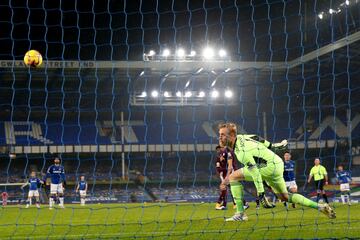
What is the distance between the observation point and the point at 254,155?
9.12m

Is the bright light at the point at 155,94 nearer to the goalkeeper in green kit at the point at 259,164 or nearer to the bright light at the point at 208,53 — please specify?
the bright light at the point at 208,53

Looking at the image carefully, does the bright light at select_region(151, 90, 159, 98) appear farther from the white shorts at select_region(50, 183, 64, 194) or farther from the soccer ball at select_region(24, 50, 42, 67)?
the soccer ball at select_region(24, 50, 42, 67)

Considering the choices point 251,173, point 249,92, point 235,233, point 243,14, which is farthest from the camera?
point 249,92

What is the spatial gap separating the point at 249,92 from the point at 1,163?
53.6ft

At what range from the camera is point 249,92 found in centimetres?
3669

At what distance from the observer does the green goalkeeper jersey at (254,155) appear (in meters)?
9.05

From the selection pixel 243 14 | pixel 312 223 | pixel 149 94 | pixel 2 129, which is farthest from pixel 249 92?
pixel 312 223

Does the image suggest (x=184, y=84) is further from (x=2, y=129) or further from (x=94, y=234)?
(x=94, y=234)

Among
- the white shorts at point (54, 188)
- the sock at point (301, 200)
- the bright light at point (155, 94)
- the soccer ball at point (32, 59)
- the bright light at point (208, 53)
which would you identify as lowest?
the white shorts at point (54, 188)

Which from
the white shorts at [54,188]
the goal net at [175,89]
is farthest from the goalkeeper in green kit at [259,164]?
the goal net at [175,89]

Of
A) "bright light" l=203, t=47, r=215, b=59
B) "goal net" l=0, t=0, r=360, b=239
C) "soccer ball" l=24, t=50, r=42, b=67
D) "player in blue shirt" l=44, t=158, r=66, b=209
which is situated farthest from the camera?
"bright light" l=203, t=47, r=215, b=59

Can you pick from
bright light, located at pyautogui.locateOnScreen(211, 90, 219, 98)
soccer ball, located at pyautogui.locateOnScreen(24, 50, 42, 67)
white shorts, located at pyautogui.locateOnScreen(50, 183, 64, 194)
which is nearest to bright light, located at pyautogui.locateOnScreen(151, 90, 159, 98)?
bright light, located at pyautogui.locateOnScreen(211, 90, 219, 98)

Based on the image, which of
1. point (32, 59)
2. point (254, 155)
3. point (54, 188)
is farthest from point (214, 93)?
point (254, 155)

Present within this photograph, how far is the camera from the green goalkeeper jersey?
905 centimetres
